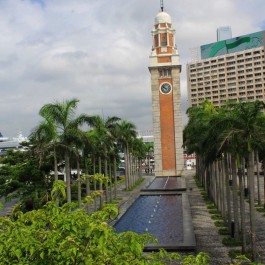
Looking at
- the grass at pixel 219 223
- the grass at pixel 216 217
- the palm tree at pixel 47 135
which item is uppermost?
the palm tree at pixel 47 135

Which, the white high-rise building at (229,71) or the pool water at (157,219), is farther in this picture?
the white high-rise building at (229,71)

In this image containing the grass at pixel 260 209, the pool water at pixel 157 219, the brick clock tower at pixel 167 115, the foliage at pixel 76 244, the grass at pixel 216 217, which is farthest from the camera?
the brick clock tower at pixel 167 115

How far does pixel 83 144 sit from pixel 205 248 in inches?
254

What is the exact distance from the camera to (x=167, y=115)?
51.6 metres

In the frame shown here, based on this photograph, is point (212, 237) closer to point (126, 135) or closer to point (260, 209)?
point (260, 209)

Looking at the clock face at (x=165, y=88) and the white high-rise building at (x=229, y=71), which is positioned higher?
the white high-rise building at (x=229, y=71)

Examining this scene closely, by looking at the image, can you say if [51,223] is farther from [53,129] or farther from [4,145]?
[4,145]

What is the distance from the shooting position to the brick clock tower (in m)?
51.5

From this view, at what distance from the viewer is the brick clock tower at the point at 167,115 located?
51.5m

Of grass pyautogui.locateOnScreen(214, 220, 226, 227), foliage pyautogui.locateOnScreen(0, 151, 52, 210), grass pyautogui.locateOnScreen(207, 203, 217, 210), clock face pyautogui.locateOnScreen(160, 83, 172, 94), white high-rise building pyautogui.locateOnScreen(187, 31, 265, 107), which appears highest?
white high-rise building pyautogui.locateOnScreen(187, 31, 265, 107)

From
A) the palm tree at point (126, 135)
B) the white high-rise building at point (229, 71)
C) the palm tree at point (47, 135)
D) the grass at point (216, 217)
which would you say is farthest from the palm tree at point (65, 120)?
the white high-rise building at point (229, 71)

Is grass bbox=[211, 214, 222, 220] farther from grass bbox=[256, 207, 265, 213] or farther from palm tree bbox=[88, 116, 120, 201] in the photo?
palm tree bbox=[88, 116, 120, 201]

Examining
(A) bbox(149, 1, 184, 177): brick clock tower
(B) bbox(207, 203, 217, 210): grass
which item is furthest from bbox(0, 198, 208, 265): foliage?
(A) bbox(149, 1, 184, 177): brick clock tower

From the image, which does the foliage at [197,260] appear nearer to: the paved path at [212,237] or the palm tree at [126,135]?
the paved path at [212,237]
